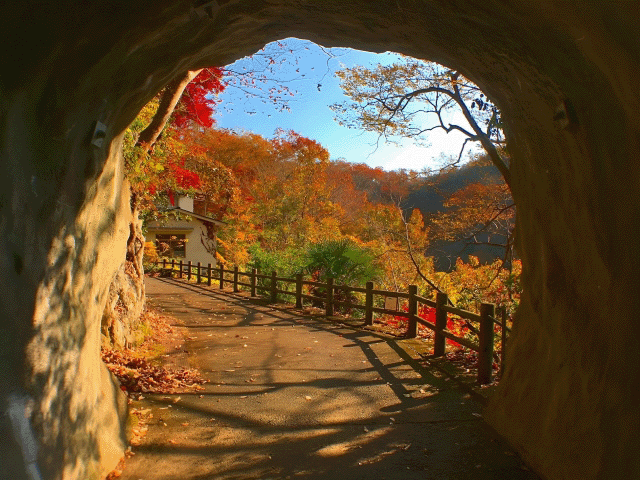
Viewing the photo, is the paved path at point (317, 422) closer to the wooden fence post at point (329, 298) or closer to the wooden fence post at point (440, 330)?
the wooden fence post at point (440, 330)

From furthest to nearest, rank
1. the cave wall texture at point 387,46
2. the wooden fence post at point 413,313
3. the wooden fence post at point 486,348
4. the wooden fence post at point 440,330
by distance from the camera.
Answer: the wooden fence post at point 413,313, the wooden fence post at point 440,330, the wooden fence post at point 486,348, the cave wall texture at point 387,46

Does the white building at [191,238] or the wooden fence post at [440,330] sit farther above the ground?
the white building at [191,238]

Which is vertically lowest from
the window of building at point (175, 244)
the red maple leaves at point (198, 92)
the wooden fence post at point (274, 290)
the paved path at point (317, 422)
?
the paved path at point (317, 422)

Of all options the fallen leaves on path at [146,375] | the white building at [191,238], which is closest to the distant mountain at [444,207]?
the white building at [191,238]

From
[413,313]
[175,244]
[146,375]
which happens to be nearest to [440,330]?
[413,313]

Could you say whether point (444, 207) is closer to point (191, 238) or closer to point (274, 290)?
point (191, 238)

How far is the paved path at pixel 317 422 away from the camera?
4676 millimetres

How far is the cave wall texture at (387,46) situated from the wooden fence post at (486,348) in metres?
1.94

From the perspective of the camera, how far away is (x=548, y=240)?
14.9 feet

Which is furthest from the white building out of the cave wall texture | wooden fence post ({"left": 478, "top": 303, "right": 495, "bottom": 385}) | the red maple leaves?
the cave wall texture

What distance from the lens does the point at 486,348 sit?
724 centimetres

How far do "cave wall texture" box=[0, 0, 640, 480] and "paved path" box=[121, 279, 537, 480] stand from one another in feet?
1.83

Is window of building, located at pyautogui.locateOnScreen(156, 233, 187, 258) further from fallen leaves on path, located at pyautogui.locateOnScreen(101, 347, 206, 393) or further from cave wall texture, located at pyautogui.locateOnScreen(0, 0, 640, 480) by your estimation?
cave wall texture, located at pyautogui.locateOnScreen(0, 0, 640, 480)

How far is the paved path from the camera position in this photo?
4676 millimetres
